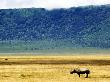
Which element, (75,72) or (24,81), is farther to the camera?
(75,72)

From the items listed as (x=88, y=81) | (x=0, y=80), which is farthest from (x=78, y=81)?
(x=0, y=80)

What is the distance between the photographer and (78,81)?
48375 mm

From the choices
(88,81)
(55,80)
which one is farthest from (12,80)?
(88,81)

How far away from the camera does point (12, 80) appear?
49312 millimetres

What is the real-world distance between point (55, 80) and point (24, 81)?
354 cm

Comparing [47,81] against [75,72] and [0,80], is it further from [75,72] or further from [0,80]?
[75,72]

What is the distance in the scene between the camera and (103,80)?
162 ft

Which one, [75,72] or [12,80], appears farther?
[75,72]

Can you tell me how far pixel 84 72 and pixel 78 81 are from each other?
754cm

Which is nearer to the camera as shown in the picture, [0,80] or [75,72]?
[0,80]

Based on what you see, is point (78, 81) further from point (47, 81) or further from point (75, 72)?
point (75, 72)

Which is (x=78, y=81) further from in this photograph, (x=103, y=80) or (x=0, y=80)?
(x=0, y=80)

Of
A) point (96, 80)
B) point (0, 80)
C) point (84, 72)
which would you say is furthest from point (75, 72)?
point (0, 80)

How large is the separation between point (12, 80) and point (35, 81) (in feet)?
10.2
